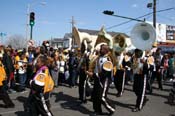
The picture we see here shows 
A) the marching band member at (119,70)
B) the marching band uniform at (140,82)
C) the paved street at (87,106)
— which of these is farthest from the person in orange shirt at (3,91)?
the marching band member at (119,70)

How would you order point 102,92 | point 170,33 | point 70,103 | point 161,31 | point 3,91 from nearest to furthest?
point 102,92 < point 3,91 < point 70,103 < point 161,31 < point 170,33

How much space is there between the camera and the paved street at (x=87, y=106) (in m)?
8.57

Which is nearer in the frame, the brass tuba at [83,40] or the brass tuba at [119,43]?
the brass tuba at [83,40]

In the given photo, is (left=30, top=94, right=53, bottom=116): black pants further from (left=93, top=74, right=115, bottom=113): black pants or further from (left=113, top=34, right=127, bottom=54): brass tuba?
(left=113, top=34, right=127, bottom=54): brass tuba

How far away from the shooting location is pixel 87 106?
30.8ft

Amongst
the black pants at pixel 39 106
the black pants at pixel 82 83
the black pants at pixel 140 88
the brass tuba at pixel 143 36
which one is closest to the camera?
the black pants at pixel 39 106

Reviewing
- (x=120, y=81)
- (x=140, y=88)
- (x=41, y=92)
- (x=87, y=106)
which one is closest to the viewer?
(x=41, y=92)

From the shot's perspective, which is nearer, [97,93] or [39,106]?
[39,106]

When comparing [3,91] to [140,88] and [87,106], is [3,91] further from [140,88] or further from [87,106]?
[140,88]

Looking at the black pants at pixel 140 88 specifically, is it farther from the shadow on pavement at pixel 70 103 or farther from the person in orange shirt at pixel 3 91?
the person in orange shirt at pixel 3 91

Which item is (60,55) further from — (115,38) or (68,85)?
(115,38)

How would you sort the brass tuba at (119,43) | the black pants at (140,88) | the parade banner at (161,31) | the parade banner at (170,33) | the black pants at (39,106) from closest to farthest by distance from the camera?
the black pants at (39,106), the black pants at (140,88), the brass tuba at (119,43), the parade banner at (161,31), the parade banner at (170,33)

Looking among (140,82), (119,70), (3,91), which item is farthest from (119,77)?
(3,91)

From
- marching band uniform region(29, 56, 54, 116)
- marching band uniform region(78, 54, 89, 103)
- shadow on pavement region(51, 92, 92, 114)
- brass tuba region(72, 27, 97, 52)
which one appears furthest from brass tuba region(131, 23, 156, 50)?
marching band uniform region(29, 56, 54, 116)
